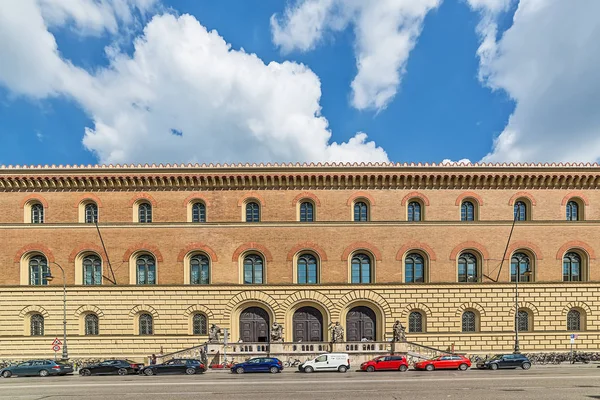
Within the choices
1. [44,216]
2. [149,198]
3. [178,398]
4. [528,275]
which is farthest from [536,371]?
[44,216]

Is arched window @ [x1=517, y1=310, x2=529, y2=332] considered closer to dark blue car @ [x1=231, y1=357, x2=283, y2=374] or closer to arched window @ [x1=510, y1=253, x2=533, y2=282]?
arched window @ [x1=510, y1=253, x2=533, y2=282]

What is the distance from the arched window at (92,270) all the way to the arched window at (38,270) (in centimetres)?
273

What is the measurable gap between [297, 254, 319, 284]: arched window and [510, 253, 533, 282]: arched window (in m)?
15.0

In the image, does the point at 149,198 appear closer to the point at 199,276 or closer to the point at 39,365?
the point at 199,276

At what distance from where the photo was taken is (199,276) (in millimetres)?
28656

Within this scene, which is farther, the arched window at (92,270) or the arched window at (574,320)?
the arched window at (92,270)

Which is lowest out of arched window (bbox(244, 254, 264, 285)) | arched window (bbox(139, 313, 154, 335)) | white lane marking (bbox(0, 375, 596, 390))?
white lane marking (bbox(0, 375, 596, 390))

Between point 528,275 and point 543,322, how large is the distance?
3.63m

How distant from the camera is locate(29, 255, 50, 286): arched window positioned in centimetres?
2831

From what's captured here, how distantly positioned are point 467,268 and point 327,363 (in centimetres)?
1324

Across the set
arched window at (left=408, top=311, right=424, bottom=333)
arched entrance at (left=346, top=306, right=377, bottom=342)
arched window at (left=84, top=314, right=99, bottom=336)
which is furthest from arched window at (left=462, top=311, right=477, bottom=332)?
arched window at (left=84, top=314, right=99, bottom=336)

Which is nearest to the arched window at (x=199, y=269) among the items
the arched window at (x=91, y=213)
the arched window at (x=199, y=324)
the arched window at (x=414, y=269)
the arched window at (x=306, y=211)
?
the arched window at (x=199, y=324)

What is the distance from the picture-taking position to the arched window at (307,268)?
28625mm

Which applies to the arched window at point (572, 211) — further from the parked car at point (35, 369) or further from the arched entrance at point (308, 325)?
the parked car at point (35, 369)
